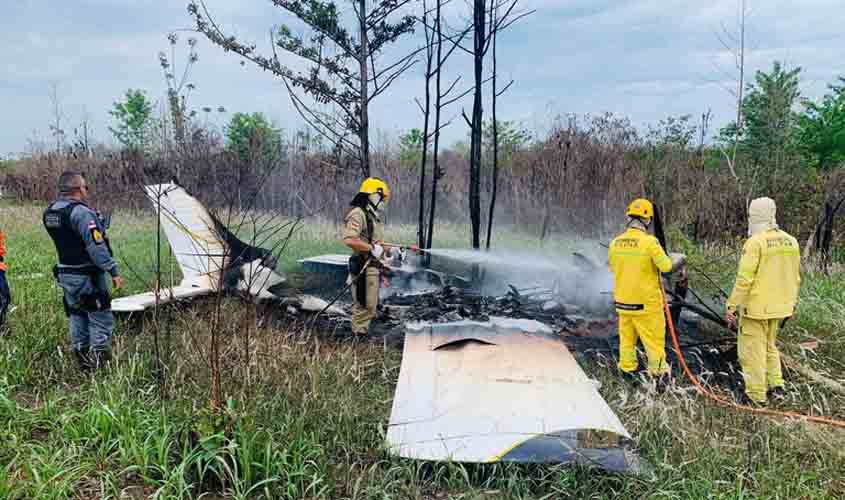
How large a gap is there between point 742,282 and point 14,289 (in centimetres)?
788

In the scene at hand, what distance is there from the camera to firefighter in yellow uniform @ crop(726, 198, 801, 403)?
483 centimetres

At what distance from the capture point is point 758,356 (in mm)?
4910

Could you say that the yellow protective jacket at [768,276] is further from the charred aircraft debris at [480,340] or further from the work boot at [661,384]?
the work boot at [661,384]

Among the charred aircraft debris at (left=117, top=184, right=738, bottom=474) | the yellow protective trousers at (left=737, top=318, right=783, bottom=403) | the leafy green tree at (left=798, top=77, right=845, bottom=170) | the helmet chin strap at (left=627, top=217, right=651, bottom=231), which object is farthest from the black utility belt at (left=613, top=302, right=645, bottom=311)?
the leafy green tree at (left=798, top=77, right=845, bottom=170)

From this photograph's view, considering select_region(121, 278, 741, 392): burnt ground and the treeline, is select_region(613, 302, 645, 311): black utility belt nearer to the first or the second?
select_region(121, 278, 741, 392): burnt ground

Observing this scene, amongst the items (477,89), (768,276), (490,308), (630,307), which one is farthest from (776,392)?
(477,89)

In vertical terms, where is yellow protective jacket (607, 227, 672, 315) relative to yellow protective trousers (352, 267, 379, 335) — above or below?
above

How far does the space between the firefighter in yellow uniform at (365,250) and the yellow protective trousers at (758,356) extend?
359cm

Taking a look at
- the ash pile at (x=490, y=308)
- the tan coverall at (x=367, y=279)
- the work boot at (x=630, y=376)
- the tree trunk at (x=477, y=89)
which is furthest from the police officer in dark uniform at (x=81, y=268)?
the tree trunk at (x=477, y=89)

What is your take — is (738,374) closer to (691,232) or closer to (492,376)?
(492,376)

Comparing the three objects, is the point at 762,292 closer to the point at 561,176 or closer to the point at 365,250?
the point at 365,250

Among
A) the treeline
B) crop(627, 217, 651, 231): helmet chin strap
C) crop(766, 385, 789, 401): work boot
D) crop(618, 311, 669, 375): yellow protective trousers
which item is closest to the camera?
crop(766, 385, 789, 401): work boot

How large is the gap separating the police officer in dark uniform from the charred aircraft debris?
0.50m

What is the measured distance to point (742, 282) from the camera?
4.87 meters
